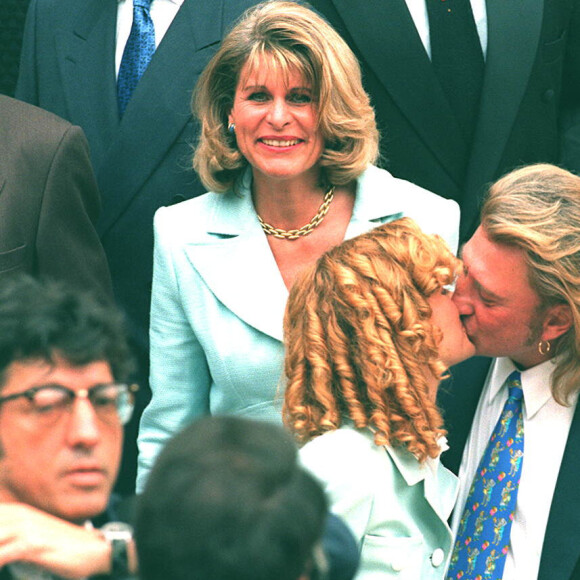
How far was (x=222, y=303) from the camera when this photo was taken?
10.5 feet

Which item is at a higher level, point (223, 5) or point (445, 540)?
point (223, 5)

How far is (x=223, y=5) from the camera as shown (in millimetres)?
3639

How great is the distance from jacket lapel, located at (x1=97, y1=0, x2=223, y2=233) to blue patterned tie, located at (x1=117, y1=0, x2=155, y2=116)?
0.29 feet

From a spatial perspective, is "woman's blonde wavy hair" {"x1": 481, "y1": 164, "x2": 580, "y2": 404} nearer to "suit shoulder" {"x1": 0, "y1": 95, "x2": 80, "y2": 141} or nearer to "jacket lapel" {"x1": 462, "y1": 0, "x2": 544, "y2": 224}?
"jacket lapel" {"x1": 462, "y1": 0, "x2": 544, "y2": 224}

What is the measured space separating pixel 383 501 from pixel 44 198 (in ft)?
4.00

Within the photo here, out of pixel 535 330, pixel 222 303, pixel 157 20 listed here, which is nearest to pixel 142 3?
pixel 157 20

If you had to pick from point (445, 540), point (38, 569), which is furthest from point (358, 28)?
point (38, 569)

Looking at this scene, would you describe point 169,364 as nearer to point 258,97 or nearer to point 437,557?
point 258,97

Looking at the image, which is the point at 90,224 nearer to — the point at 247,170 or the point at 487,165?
the point at 247,170

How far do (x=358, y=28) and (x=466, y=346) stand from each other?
4.14 ft

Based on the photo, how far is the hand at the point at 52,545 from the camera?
160cm

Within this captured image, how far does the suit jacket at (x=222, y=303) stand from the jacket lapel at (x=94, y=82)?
0.50 metres

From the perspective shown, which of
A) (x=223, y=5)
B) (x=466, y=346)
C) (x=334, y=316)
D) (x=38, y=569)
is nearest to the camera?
(x=38, y=569)

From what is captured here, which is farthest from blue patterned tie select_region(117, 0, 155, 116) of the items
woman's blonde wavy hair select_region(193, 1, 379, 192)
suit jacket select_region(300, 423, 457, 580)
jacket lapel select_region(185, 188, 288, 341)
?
suit jacket select_region(300, 423, 457, 580)
